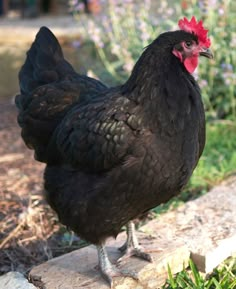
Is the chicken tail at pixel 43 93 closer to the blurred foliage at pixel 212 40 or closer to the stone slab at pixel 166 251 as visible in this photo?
the stone slab at pixel 166 251

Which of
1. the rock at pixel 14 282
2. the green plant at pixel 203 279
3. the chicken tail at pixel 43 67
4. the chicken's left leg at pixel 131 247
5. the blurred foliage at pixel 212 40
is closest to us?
the rock at pixel 14 282

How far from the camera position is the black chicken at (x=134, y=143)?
2887mm

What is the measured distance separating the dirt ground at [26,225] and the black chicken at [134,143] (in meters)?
0.79

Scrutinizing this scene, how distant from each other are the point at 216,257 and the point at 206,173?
156 cm

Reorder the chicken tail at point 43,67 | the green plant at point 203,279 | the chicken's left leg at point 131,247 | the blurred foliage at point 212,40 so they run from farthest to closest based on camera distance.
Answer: the blurred foliage at point 212,40, the chicken tail at point 43,67, the chicken's left leg at point 131,247, the green plant at point 203,279

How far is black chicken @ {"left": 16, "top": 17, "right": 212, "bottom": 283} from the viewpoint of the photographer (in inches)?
114

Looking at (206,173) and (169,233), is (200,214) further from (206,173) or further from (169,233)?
(206,173)

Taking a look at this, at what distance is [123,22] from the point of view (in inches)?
253

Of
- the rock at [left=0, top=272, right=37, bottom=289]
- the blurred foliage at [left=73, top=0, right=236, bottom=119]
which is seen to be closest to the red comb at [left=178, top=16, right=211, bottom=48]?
the rock at [left=0, top=272, right=37, bottom=289]

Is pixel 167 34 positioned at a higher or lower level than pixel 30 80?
higher

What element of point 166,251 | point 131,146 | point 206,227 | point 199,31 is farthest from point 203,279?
point 199,31

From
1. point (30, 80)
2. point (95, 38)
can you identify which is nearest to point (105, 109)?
point (30, 80)

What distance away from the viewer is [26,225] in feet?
13.8

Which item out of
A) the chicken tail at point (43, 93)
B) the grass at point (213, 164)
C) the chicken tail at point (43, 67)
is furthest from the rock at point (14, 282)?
the grass at point (213, 164)
